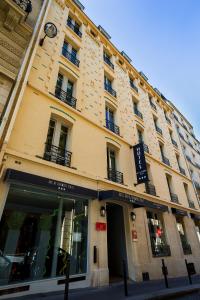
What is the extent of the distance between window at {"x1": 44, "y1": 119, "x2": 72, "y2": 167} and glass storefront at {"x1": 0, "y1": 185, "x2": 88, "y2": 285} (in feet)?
4.07

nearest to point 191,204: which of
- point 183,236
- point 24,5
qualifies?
point 183,236

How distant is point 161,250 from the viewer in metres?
8.99

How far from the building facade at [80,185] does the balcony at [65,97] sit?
0.15 ft

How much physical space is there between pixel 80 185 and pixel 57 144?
179 centimetres

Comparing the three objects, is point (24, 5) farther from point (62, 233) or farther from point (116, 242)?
point (116, 242)

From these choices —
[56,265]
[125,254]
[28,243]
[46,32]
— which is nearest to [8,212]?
[28,243]

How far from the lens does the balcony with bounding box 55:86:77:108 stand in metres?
8.03

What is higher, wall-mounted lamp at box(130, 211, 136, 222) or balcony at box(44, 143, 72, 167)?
balcony at box(44, 143, 72, 167)

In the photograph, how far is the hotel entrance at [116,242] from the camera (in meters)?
7.89

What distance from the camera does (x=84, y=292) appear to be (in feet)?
16.7

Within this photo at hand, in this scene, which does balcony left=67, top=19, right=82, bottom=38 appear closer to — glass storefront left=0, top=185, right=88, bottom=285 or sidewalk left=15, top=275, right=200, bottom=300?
glass storefront left=0, top=185, right=88, bottom=285

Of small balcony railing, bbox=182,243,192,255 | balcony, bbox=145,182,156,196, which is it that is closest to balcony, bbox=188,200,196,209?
small balcony railing, bbox=182,243,192,255

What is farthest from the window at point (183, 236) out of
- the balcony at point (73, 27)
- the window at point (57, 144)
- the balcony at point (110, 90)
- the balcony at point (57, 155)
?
the balcony at point (73, 27)

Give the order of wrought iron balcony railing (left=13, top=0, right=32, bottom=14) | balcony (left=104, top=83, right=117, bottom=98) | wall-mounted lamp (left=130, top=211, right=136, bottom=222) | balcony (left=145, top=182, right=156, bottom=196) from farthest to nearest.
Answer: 1. balcony (left=104, top=83, right=117, bottom=98)
2. balcony (left=145, top=182, right=156, bottom=196)
3. wall-mounted lamp (left=130, top=211, right=136, bottom=222)
4. wrought iron balcony railing (left=13, top=0, right=32, bottom=14)
